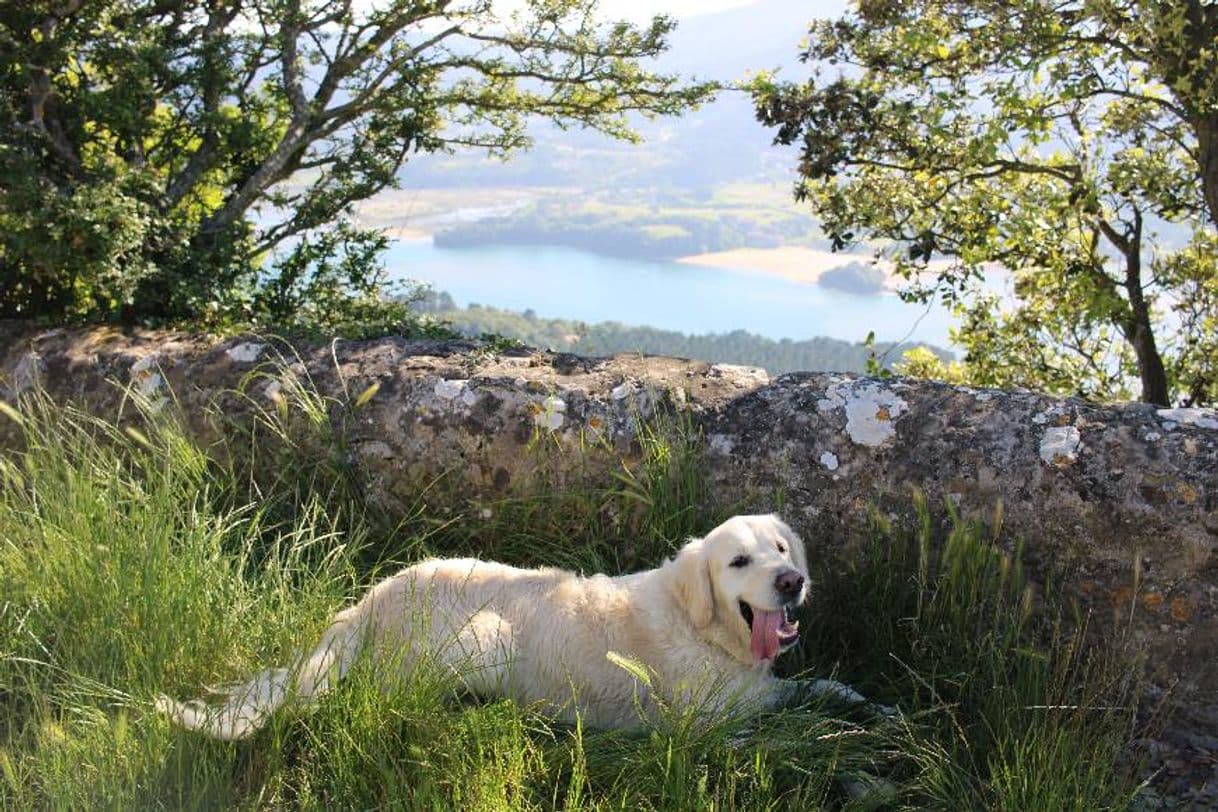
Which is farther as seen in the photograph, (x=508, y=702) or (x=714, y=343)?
(x=714, y=343)

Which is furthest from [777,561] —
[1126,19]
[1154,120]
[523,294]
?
[523,294]

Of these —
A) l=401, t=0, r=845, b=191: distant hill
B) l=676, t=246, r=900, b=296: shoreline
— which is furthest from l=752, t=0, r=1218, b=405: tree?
l=676, t=246, r=900, b=296: shoreline

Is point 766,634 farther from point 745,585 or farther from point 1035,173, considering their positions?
point 1035,173

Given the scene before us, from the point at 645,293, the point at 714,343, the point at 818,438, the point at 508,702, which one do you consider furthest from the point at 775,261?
the point at 508,702

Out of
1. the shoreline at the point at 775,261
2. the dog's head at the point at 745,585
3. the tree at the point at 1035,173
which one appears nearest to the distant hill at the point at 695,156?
the shoreline at the point at 775,261

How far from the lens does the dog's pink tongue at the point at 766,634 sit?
14.3ft

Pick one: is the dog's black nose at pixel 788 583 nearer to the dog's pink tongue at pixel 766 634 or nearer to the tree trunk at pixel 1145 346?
the dog's pink tongue at pixel 766 634

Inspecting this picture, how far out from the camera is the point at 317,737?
3691mm

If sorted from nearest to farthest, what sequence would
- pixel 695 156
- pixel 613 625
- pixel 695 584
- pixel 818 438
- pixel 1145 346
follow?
pixel 695 584, pixel 613 625, pixel 818 438, pixel 1145 346, pixel 695 156

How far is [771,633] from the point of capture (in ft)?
14.3

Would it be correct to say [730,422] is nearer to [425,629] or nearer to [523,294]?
[425,629]

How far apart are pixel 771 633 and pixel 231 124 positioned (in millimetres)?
6014

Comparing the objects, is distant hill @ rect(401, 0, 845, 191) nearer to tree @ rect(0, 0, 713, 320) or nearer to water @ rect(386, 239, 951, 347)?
water @ rect(386, 239, 951, 347)

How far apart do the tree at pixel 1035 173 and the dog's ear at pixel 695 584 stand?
485cm
